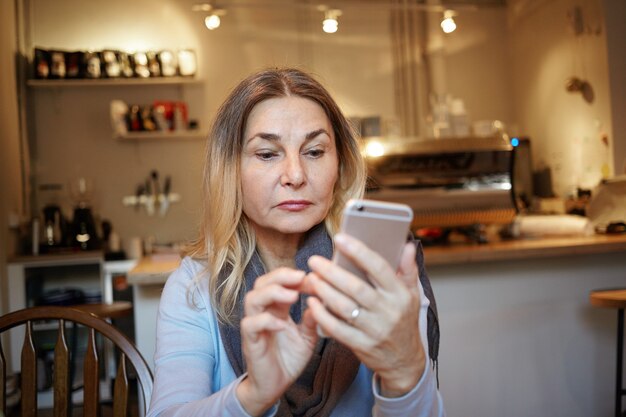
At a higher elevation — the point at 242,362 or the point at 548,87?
the point at 548,87

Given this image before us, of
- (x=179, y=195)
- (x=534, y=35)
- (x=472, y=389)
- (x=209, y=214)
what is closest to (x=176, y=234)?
(x=179, y=195)

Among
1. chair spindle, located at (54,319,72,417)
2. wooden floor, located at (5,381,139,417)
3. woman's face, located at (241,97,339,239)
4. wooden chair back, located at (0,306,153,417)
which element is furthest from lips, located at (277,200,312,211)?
wooden floor, located at (5,381,139,417)

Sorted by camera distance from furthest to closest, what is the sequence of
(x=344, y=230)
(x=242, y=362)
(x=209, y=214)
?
(x=209, y=214)
(x=242, y=362)
(x=344, y=230)

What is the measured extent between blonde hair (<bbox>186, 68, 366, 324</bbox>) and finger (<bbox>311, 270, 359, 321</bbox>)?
0.49 m

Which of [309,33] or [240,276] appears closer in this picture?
[240,276]

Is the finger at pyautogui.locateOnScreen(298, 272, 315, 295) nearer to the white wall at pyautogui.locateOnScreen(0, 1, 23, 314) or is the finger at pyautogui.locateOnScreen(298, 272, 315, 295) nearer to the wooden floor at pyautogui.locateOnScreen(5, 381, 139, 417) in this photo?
the wooden floor at pyautogui.locateOnScreen(5, 381, 139, 417)

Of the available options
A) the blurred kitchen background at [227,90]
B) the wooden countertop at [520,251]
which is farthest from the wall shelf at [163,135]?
the wooden countertop at [520,251]

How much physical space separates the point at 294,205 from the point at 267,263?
0.21 metres

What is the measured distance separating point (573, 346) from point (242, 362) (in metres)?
2.19

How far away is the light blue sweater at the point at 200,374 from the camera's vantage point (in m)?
0.80

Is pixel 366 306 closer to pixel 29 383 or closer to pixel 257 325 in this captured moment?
pixel 257 325

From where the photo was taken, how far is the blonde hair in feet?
3.68

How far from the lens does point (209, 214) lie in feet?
3.91

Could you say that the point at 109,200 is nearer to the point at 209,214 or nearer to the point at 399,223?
the point at 209,214
